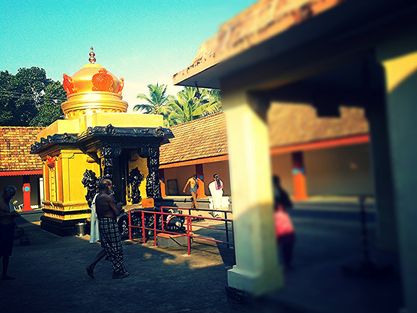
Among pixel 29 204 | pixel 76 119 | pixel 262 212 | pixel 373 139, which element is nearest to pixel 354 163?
pixel 373 139

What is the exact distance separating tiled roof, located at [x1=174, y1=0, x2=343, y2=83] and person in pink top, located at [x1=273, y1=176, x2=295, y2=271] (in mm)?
736

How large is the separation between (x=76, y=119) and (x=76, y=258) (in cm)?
579

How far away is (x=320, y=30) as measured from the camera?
5.71 feet

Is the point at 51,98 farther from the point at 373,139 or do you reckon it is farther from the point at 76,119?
the point at 373,139

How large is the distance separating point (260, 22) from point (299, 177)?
83cm

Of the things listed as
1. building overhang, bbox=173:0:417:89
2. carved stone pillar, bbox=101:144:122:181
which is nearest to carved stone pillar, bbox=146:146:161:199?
carved stone pillar, bbox=101:144:122:181

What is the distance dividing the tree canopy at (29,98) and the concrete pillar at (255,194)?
127 feet

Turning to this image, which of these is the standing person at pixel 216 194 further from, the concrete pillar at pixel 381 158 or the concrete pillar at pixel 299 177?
the concrete pillar at pixel 381 158

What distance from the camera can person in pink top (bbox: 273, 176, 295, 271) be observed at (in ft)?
6.13

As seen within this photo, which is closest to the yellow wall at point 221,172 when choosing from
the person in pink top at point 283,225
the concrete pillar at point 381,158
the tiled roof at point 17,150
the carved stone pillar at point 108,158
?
the carved stone pillar at point 108,158

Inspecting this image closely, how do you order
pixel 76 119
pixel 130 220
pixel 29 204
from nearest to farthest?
pixel 130 220 → pixel 76 119 → pixel 29 204

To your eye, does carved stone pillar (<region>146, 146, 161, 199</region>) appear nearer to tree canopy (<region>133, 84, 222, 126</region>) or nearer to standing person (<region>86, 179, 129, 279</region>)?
standing person (<region>86, 179, 129, 279</region>)

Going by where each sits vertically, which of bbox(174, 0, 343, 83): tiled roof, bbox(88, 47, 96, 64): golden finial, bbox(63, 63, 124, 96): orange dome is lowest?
bbox(174, 0, 343, 83): tiled roof

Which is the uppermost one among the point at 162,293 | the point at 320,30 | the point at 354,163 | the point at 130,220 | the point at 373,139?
the point at 320,30
